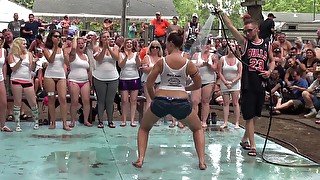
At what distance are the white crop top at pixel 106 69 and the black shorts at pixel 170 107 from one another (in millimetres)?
3405

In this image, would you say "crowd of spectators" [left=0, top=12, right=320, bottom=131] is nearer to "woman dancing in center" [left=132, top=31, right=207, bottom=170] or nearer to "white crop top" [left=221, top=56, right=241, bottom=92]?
"white crop top" [left=221, top=56, right=241, bottom=92]

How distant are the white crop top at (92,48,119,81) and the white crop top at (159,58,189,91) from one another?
3.40 meters

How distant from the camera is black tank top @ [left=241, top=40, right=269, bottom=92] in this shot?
26.2 ft

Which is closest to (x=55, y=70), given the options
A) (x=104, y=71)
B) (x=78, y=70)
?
(x=78, y=70)

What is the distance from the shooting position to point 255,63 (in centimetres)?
798

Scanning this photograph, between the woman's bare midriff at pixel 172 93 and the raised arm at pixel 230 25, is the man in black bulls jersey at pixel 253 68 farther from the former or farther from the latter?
the woman's bare midriff at pixel 172 93

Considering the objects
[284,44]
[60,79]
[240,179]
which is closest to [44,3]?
[284,44]

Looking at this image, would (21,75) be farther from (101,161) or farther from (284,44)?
(284,44)

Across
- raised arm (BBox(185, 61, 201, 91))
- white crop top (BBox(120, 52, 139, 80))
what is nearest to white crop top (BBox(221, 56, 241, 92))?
white crop top (BBox(120, 52, 139, 80))

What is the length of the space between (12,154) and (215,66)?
413 cm

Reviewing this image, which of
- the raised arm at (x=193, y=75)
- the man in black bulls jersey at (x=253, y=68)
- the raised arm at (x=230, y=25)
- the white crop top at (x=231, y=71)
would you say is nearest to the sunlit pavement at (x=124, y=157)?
the man in black bulls jersey at (x=253, y=68)

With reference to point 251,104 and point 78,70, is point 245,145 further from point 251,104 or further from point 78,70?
point 78,70

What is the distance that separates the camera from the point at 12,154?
25.7ft

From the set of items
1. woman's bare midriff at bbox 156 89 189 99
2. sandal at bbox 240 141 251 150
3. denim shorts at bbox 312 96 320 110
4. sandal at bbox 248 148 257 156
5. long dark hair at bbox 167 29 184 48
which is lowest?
denim shorts at bbox 312 96 320 110
